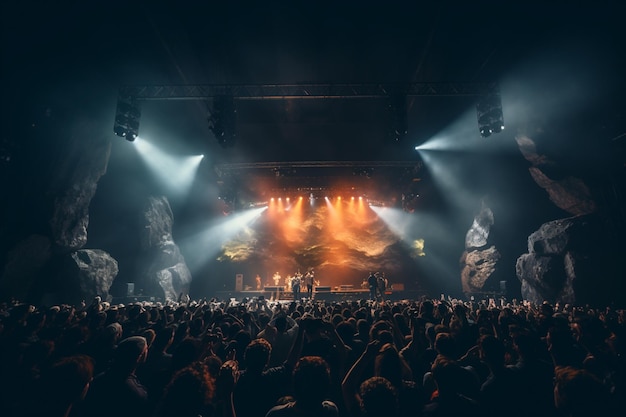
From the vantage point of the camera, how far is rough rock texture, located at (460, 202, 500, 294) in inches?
827

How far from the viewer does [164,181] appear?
70.8 ft

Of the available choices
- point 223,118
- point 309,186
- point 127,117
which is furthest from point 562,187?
point 127,117

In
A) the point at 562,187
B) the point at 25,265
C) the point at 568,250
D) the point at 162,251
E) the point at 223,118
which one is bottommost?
the point at 25,265

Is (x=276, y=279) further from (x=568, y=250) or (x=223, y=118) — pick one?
(x=568, y=250)

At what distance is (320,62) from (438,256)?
22096mm

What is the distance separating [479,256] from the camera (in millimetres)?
22156

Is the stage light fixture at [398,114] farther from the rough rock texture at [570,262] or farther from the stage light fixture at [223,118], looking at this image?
the rough rock texture at [570,262]

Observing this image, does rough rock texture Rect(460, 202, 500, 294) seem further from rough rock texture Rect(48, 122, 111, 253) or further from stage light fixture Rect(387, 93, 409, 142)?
rough rock texture Rect(48, 122, 111, 253)

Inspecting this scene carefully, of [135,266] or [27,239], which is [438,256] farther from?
[27,239]

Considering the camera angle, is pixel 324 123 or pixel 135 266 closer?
pixel 324 123

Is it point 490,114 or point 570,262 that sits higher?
point 490,114

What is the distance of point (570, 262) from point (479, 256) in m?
7.61

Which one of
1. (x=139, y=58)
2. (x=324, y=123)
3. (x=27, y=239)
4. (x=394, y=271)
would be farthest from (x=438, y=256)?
(x=27, y=239)

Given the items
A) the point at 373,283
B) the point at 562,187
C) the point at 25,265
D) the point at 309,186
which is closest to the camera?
the point at 25,265
